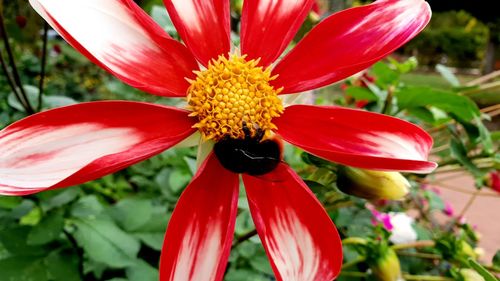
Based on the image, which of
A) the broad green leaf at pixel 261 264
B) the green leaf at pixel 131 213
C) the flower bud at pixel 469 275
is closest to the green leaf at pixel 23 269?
the green leaf at pixel 131 213

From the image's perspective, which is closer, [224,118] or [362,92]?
[224,118]

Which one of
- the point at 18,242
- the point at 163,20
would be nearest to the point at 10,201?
the point at 18,242

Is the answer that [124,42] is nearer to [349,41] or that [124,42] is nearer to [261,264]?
[349,41]

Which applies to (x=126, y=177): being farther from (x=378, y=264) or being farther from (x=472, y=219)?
(x=472, y=219)

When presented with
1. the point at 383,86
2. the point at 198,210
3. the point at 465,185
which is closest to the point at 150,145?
the point at 198,210

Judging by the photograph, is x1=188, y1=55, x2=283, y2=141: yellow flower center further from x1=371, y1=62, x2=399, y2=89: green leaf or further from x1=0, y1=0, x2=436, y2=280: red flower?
x1=371, y1=62, x2=399, y2=89: green leaf
